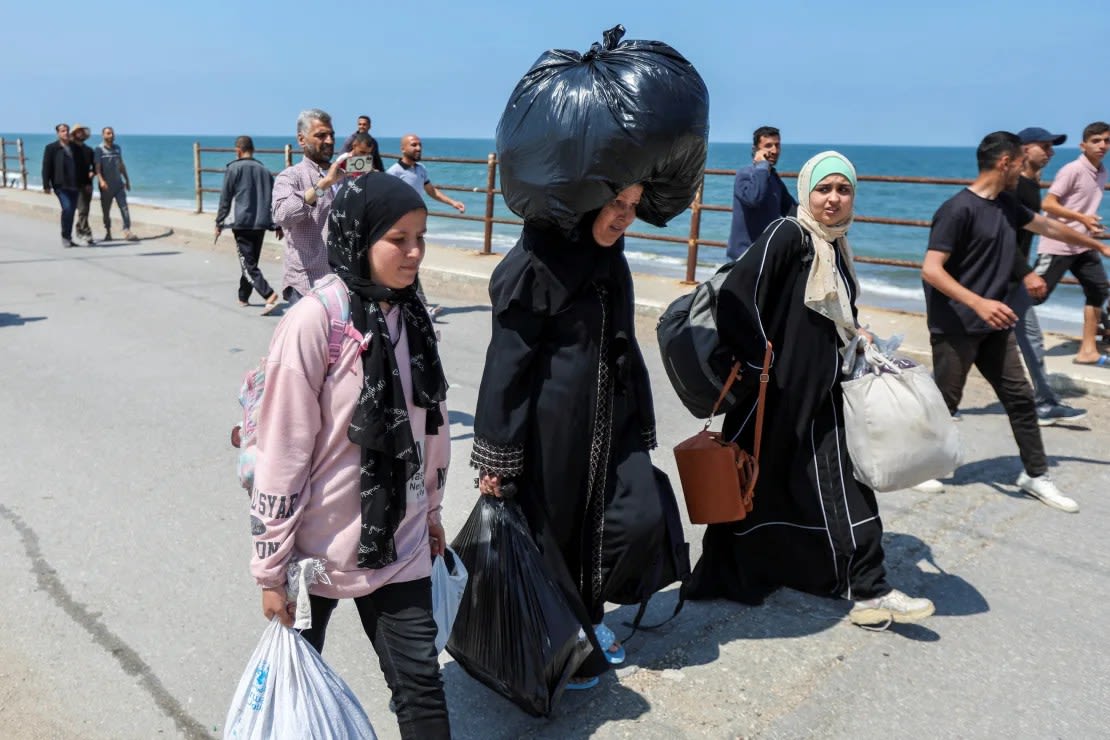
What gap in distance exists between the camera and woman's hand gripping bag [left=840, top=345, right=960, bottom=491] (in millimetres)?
3275

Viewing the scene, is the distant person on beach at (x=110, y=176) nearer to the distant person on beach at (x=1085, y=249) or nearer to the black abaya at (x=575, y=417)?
the distant person on beach at (x=1085, y=249)

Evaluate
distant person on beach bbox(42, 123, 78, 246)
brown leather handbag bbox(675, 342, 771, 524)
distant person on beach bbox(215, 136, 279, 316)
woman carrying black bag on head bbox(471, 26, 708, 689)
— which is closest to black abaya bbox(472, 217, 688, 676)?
woman carrying black bag on head bbox(471, 26, 708, 689)

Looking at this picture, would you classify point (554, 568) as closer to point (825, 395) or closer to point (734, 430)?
point (734, 430)

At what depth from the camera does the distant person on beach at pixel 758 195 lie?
6.36 meters

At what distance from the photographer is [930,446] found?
3.31 m

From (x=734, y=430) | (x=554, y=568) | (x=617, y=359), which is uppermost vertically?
(x=617, y=359)

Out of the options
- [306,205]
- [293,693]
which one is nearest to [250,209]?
[306,205]

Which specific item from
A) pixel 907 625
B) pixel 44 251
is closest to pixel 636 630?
pixel 907 625

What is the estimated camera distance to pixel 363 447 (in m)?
2.19

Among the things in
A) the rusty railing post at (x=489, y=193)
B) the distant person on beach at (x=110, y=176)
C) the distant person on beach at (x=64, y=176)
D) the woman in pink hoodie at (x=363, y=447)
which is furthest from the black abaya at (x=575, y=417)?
the distant person on beach at (x=110, y=176)

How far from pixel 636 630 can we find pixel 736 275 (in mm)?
1320

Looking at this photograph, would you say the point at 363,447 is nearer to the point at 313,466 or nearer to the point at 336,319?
the point at 313,466

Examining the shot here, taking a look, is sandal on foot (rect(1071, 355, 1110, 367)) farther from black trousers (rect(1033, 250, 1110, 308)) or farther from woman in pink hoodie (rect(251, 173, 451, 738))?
woman in pink hoodie (rect(251, 173, 451, 738))

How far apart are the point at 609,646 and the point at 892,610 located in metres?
1.04
